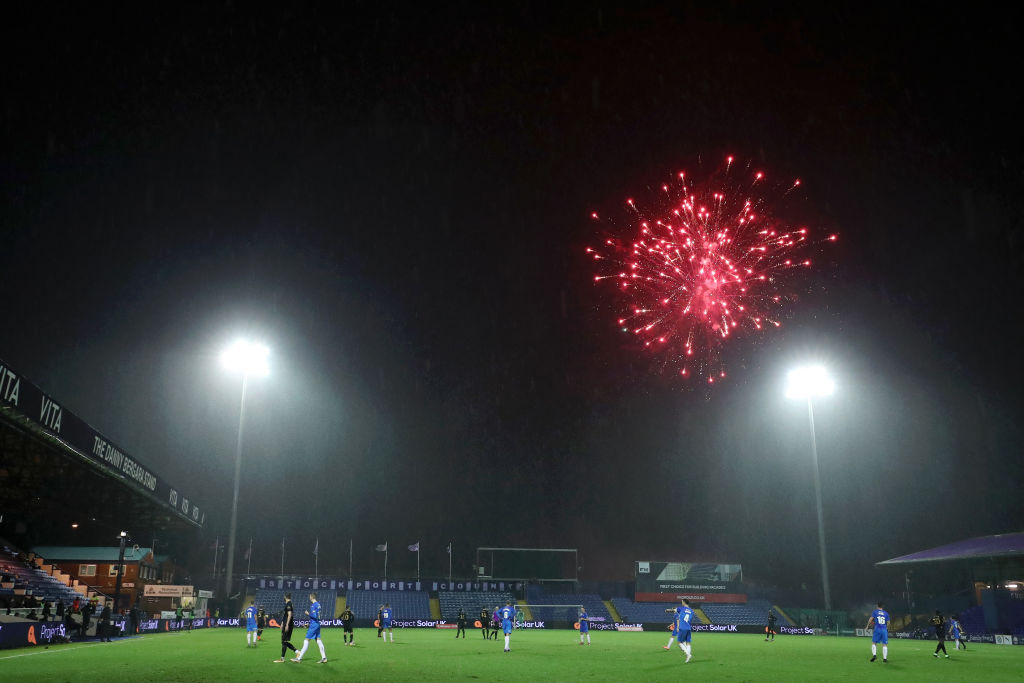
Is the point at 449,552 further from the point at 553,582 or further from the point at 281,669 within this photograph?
the point at 281,669

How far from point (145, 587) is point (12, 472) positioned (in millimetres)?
21720

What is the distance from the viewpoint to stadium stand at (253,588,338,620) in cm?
5872

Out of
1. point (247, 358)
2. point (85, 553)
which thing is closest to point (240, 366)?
point (247, 358)

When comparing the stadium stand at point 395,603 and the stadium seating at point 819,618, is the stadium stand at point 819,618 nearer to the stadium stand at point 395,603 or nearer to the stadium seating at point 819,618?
the stadium seating at point 819,618

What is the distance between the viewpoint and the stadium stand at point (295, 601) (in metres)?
58.7

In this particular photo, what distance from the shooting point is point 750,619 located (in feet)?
209

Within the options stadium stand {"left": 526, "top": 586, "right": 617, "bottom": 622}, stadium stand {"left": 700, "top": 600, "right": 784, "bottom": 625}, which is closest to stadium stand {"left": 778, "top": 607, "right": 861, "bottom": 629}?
stadium stand {"left": 700, "top": 600, "right": 784, "bottom": 625}

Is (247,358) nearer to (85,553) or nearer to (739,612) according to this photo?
(85,553)

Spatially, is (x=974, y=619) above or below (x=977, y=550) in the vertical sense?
below

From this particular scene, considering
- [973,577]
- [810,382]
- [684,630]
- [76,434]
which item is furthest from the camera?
[973,577]

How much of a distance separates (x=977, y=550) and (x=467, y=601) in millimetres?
40421

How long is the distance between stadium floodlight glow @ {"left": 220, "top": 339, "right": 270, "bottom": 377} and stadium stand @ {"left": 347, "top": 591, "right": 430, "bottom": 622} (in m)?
23.5

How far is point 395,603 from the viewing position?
63.4 metres

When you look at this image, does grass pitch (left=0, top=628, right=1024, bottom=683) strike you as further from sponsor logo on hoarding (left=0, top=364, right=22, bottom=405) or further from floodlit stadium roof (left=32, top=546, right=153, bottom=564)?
floodlit stadium roof (left=32, top=546, right=153, bottom=564)
